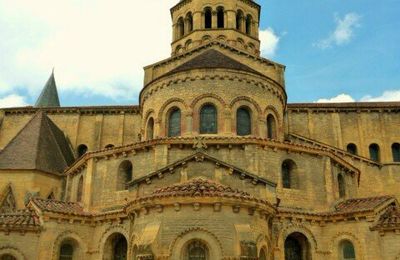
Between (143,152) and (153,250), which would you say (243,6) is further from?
(153,250)

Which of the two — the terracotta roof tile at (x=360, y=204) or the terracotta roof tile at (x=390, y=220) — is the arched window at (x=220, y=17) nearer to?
the terracotta roof tile at (x=360, y=204)

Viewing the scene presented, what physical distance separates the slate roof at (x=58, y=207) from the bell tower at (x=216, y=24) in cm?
1476

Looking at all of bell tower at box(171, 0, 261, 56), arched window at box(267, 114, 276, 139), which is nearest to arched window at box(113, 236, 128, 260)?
arched window at box(267, 114, 276, 139)

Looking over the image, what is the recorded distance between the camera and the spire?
48375 millimetres

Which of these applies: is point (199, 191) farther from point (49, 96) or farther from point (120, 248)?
point (49, 96)

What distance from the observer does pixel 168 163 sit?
22234mm

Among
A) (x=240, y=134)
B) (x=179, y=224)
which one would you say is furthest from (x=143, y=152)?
(x=179, y=224)

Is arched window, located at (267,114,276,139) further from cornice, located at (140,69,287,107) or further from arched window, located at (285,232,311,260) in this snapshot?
arched window, located at (285,232,311,260)

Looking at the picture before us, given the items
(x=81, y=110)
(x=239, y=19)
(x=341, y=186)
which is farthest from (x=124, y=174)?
(x=239, y=19)

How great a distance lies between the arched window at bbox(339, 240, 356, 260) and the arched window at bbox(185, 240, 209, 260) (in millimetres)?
8477

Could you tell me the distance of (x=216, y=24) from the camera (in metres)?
34.9

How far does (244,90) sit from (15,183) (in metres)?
14.8

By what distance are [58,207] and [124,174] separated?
145 inches

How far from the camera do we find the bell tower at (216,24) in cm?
3447
